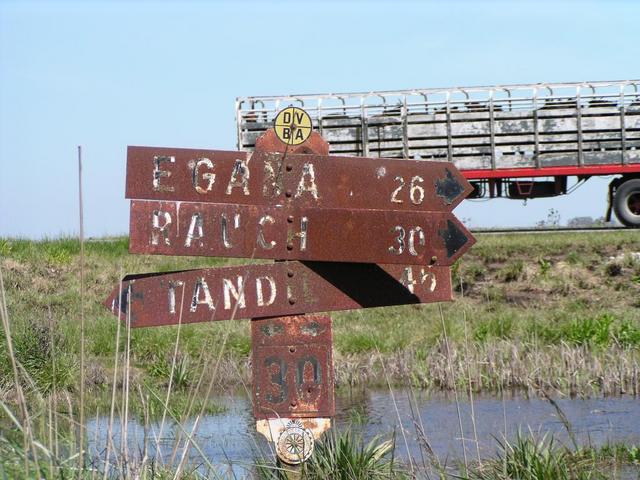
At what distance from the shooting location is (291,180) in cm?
462

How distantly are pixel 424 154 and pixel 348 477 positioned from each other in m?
12.8

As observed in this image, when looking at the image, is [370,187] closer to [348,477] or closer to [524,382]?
[348,477]

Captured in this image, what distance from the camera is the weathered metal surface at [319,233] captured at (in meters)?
4.57

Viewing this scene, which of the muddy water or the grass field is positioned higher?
the grass field

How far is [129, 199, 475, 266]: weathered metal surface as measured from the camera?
4570 mm

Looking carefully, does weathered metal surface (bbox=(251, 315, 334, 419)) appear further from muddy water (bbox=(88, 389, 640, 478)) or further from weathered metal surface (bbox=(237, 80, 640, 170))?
weathered metal surface (bbox=(237, 80, 640, 170))

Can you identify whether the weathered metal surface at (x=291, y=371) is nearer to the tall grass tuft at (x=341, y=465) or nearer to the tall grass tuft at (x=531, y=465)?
the tall grass tuft at (x=341, y=465)

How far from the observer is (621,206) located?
17266 millimetres

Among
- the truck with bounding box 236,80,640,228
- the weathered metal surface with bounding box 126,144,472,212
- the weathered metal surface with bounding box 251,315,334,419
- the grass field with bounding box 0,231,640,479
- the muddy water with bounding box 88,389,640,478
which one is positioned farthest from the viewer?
the truck with bounding box 236,80,640,228

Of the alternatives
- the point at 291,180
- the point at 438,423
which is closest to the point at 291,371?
the point at 291,180

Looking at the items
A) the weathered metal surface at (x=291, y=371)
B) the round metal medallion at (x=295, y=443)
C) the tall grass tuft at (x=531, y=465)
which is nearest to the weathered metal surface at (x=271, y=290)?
the weathered metal surface at (x=291, y=371)

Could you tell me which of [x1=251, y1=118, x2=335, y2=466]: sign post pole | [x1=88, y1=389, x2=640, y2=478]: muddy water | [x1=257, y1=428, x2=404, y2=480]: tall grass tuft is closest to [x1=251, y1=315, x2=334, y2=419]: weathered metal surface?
[x1=251, y1=118, x2=335, y2=466]: sign post pole

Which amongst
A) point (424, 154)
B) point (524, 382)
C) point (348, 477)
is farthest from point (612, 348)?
point (424, 154)

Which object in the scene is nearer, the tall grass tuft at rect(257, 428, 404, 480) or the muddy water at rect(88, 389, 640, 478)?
the tall grass tuft at rect(257, 428, 404, 480)
